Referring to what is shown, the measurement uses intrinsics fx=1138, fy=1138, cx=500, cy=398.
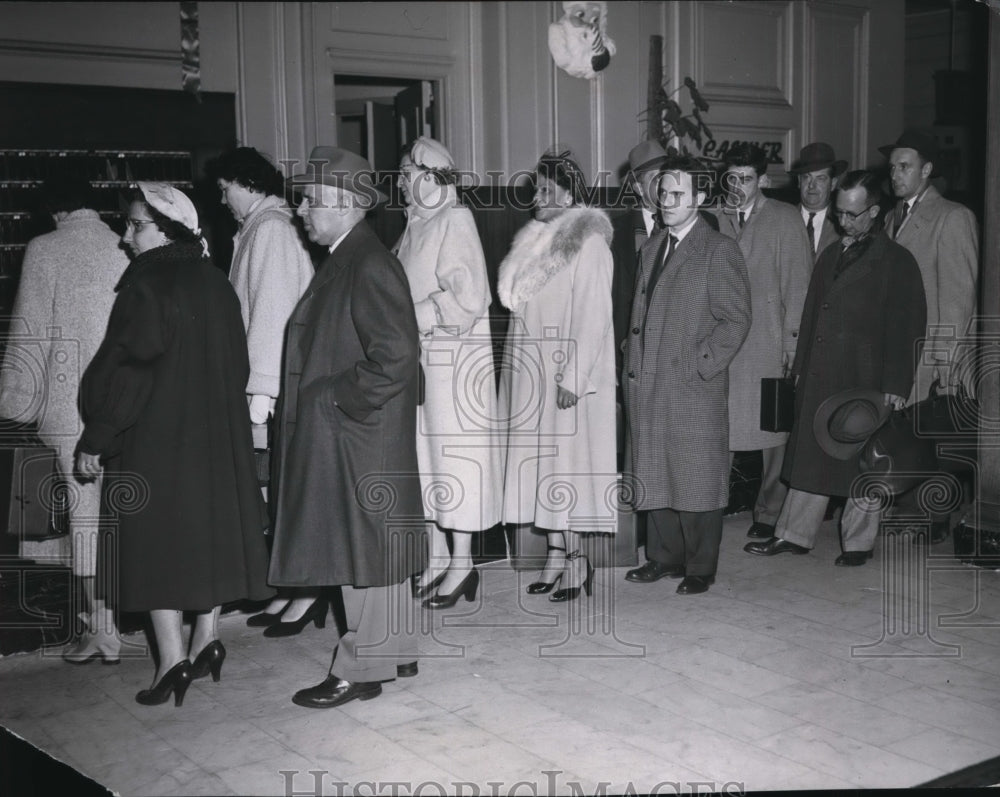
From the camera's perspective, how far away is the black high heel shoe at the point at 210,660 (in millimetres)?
3492

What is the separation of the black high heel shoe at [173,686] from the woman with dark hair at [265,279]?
662 millimetres

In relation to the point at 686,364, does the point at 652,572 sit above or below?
below

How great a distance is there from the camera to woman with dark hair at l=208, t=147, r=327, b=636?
392 cm

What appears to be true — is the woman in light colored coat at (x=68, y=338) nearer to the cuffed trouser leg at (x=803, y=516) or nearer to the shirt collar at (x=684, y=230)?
the shirt collar at (x=684, y=230)

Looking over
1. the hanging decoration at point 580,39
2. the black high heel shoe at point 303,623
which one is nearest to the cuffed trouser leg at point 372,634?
the black high heel shoe at point 303,623

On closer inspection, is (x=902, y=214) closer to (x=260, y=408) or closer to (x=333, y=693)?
(x=260, y=408)

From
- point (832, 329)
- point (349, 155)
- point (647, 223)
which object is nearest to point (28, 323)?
point (349, 155)

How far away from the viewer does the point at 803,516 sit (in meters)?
4.99

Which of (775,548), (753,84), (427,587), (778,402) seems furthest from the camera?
(753,84)

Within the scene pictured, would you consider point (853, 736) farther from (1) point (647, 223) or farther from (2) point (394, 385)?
(1) point (647, 223)

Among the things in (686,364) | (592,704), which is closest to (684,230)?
(686,364)

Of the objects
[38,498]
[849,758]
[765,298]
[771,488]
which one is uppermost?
[765,298]

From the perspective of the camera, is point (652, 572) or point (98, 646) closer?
point (98, 646)

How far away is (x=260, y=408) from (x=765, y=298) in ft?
7.97
